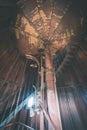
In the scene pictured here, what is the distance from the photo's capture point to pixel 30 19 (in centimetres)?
302

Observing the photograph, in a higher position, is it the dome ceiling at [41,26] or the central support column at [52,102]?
the dome ceiling at [41,26]

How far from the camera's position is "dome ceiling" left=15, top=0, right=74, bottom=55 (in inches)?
114

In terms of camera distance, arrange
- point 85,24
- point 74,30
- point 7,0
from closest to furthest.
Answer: point 7,0 < point 85,24 < point 74,30

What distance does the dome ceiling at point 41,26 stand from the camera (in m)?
2.90

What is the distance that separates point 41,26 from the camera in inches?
125

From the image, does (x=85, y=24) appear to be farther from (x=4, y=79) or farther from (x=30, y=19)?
(x=4, y=79)

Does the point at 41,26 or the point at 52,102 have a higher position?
the point at 41,26

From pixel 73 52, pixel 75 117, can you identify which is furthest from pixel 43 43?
pixel 75 117

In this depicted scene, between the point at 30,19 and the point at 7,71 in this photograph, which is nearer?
the point at 30,19

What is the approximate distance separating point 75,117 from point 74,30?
2194 millimetres

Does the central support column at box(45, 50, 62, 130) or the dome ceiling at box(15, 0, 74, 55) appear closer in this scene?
the central support column at box(45, 50, 62, 130)

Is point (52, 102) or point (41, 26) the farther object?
point (41, 26)

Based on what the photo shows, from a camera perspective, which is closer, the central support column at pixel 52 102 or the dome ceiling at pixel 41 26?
the central support column at pixel 52 102

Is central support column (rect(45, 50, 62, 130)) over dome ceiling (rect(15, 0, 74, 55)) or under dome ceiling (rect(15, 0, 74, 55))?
under
